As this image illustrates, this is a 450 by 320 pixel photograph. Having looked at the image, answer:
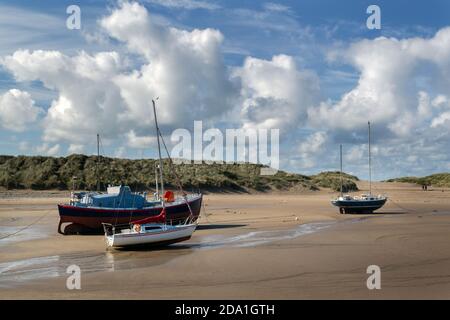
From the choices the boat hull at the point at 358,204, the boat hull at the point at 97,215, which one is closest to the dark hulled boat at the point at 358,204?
the boat hull at the point at 358,204

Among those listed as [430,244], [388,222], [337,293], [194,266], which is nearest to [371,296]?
[337,293]

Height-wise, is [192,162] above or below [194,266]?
above

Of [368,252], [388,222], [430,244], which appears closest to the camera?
[368,252]

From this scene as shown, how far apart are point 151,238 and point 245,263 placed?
195 inches

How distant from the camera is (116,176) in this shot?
68.1 meters

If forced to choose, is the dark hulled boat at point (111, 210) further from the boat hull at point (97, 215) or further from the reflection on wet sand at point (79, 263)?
the reflection on wet sand at point (79, 263)

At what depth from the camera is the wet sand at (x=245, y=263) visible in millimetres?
14094

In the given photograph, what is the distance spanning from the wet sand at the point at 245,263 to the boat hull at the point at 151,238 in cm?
37

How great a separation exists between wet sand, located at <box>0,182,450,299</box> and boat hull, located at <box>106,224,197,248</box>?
366mm

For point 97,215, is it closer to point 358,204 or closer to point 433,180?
point 358,204

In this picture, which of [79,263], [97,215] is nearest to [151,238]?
[79,263]
